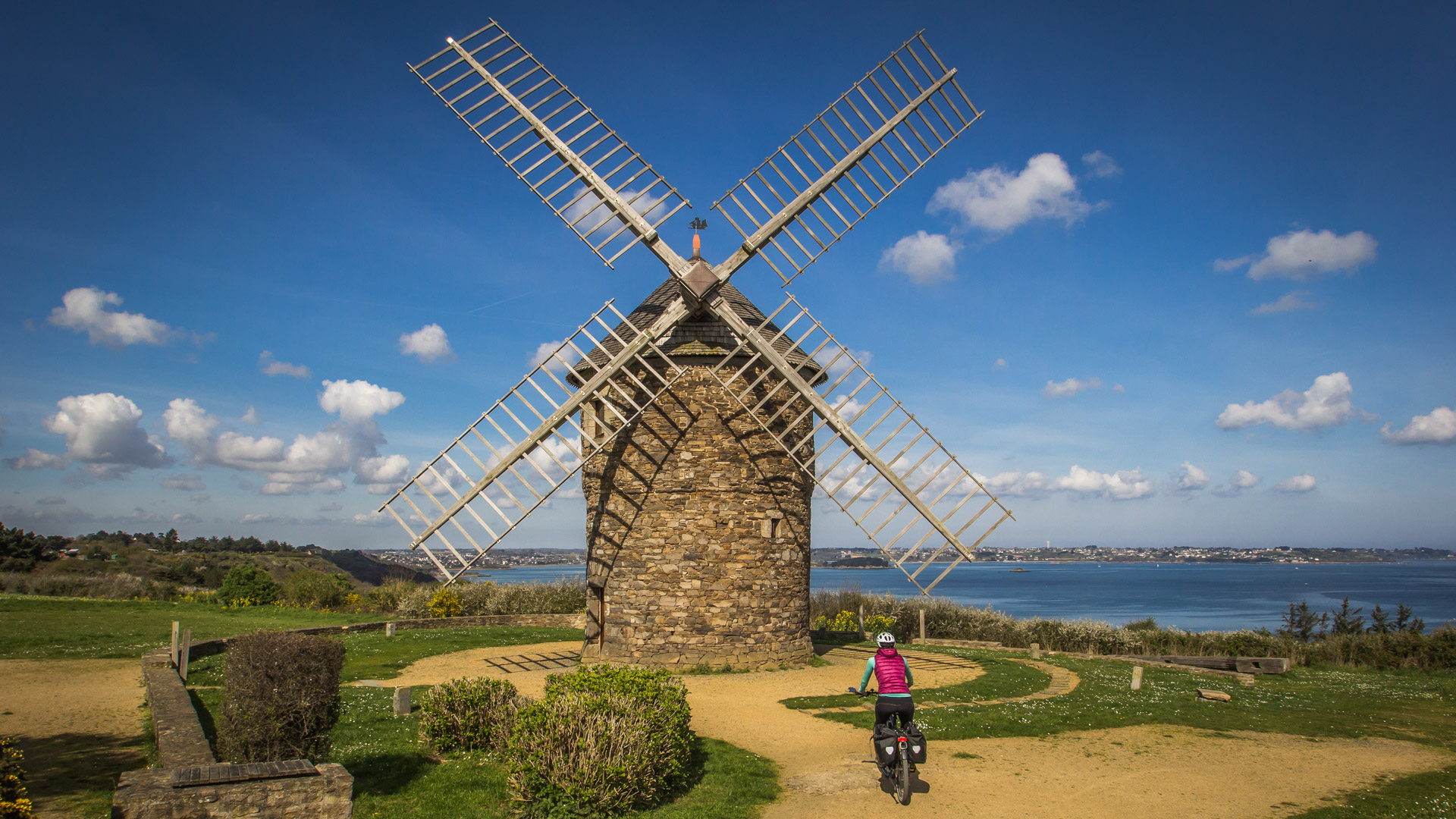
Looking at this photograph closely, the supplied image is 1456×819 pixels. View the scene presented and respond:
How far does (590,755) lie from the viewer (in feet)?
22.2

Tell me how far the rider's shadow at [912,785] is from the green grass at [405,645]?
943 centimetres

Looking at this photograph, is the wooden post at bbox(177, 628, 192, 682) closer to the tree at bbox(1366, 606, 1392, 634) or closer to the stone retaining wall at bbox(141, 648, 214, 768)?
the stone retaining wall at bbox(141, 648, 214, 768)

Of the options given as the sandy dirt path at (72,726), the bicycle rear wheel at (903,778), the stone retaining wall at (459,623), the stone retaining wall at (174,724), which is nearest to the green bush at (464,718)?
the stone retaining wall at (174,724)

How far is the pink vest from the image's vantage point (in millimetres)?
7680

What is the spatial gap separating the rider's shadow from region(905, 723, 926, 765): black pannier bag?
0.44 metres

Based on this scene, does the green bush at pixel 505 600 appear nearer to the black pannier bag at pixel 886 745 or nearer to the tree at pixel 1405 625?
the black pannier bag at pixel 886 745

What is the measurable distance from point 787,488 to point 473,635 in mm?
10159

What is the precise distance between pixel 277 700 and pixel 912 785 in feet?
20.7

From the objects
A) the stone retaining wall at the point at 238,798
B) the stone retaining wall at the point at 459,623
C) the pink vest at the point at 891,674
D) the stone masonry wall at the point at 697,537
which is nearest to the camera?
the stone retaining wall at the point at 238,798

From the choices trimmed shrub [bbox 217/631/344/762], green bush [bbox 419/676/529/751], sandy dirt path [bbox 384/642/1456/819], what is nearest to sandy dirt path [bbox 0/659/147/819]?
trimmed shrub [bbox 217/631/344/762]

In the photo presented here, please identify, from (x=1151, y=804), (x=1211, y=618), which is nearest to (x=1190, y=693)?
(x=1151, y=804)

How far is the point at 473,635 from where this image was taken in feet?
64.1

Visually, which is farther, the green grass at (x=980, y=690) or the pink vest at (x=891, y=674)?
the green grass at (x=980, y=690)

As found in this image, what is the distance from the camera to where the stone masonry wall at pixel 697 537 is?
14.1 meters
